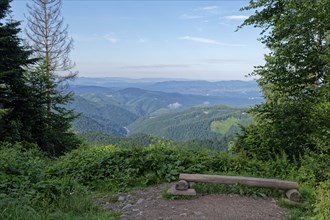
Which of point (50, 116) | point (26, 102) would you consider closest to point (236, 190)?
point (26, 102)

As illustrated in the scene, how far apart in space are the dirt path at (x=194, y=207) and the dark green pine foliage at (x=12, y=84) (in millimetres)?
12444

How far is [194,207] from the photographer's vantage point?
6461mm

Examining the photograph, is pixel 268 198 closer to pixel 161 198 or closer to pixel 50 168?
pixel 161 198

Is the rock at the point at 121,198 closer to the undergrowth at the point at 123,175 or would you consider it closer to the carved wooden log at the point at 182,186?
the undergrowth at the point at 123,175

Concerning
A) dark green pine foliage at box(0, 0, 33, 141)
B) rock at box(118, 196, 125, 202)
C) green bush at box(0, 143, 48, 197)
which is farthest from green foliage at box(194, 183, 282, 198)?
dark green pine foliage at box(0, 0, 33, 141)

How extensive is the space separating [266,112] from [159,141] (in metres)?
4.50

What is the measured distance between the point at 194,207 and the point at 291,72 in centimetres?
808

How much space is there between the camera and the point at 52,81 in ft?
76.1

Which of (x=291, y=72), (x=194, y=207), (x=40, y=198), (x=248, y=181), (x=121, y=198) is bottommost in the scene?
(x=121, y=198)

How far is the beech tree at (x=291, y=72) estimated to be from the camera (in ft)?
35.4

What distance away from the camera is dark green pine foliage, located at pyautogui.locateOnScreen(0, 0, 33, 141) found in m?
17.4

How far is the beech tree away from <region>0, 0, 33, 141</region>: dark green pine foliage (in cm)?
1321

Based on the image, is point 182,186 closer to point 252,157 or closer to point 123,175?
point 123,175

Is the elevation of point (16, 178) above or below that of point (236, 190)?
above
